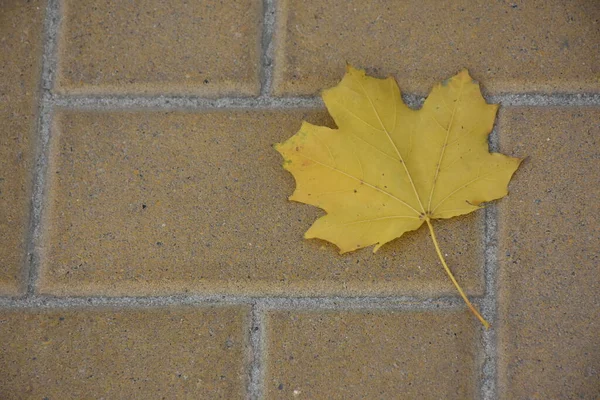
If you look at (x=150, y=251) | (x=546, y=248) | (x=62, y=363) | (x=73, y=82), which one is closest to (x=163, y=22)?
(x=73, y=82)

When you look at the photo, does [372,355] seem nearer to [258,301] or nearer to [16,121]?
[258,301]

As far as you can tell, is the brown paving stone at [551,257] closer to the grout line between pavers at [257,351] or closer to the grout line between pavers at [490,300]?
the grout line between pavers at [490,300]

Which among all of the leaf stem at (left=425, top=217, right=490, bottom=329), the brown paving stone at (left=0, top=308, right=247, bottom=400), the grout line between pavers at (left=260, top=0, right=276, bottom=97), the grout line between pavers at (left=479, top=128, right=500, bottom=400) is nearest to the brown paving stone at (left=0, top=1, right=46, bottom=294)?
the brown paving stone at (left=0, top=308, right=247, bottom=400)

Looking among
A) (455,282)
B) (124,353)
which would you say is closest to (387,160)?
(455,282)

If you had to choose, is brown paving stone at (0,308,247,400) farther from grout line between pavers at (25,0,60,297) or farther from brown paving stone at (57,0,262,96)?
brown paving stone at (57,0,262,96)

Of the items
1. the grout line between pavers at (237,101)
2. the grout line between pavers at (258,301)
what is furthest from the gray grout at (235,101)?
the grout line between pavers at (258,301)

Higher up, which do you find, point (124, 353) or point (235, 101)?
point (235, 101)
